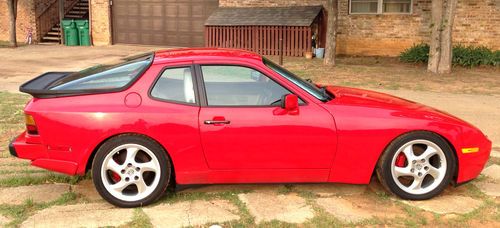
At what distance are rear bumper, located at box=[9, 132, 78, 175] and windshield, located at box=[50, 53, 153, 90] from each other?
20.2 inches

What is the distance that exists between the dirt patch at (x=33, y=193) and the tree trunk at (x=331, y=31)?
35.1 feet

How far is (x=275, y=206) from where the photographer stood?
425 centimetres

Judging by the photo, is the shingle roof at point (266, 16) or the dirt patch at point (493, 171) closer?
the dirt patch at point (493, 171)

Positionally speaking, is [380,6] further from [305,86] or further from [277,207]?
[277,207]

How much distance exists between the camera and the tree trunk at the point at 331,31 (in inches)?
551

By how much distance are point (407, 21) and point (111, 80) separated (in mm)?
13874

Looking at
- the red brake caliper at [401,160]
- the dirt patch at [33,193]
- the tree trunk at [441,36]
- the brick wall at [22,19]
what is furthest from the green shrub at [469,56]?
the brick wall at [22,19]

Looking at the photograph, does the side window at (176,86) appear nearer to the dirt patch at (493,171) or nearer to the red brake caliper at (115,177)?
the red brake caliper at (115,177)

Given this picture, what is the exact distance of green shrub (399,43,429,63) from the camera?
15086 mm

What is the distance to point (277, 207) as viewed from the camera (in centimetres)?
423

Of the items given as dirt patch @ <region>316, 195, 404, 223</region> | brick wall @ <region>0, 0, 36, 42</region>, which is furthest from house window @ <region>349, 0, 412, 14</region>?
brick wall @ <region>0, 0, 36, 42</region>

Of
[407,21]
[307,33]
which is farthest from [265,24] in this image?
[407,21]

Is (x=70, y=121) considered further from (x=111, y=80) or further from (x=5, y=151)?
(x=5, y=151)

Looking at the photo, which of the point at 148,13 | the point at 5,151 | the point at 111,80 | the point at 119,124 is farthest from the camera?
the point at 148,13
